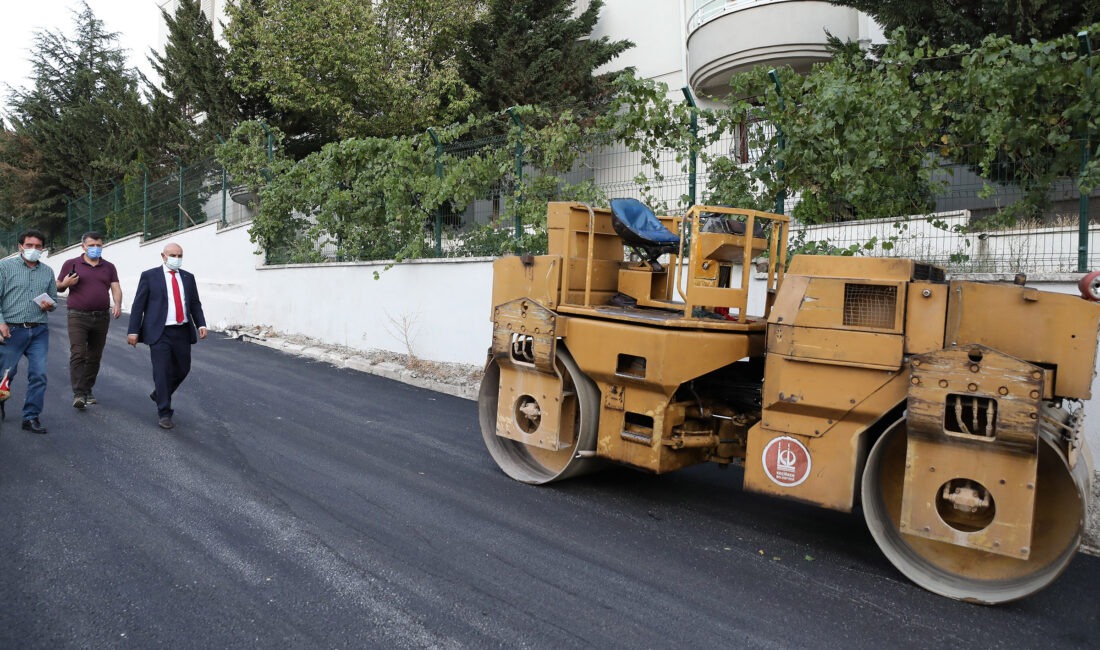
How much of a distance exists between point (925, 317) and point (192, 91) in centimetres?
2244

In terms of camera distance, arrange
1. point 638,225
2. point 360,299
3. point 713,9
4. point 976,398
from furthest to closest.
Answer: point 713,9
point 360,299
point 638,225
point 976,398

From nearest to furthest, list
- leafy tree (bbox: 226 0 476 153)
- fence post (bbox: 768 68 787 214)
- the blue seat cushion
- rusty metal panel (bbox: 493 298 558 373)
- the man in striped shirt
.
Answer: rusty metal panel (bbox: 493 298 558 373), the blue seat cushion, the man in striped shirt, fence post (bbox: 768 68 787 214), leafy tree (bbox: 226 0 476 153)

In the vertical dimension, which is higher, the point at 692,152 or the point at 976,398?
the point at 692,152

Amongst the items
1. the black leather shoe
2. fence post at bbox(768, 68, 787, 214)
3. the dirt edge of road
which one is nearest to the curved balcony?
fence post at bbox(768, 68, 787, 214)

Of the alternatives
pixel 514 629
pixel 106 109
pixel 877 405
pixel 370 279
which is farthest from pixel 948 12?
pixel 106 109

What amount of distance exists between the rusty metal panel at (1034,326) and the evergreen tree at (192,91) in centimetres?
1734

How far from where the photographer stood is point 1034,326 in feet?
13.0

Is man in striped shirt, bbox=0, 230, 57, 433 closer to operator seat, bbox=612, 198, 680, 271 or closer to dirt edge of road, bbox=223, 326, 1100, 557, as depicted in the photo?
dirt edge of road, bbox=223, 326, 1100, 557

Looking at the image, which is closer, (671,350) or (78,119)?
(671,350)

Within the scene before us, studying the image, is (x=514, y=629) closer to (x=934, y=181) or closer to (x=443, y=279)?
(x=934, y=181)

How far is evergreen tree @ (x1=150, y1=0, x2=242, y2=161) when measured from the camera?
21.2m

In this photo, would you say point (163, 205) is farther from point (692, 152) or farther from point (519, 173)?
point (692, 152)

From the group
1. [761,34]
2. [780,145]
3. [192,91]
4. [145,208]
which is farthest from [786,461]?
[145,208]

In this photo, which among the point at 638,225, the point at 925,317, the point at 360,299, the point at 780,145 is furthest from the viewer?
the point at 360,299
